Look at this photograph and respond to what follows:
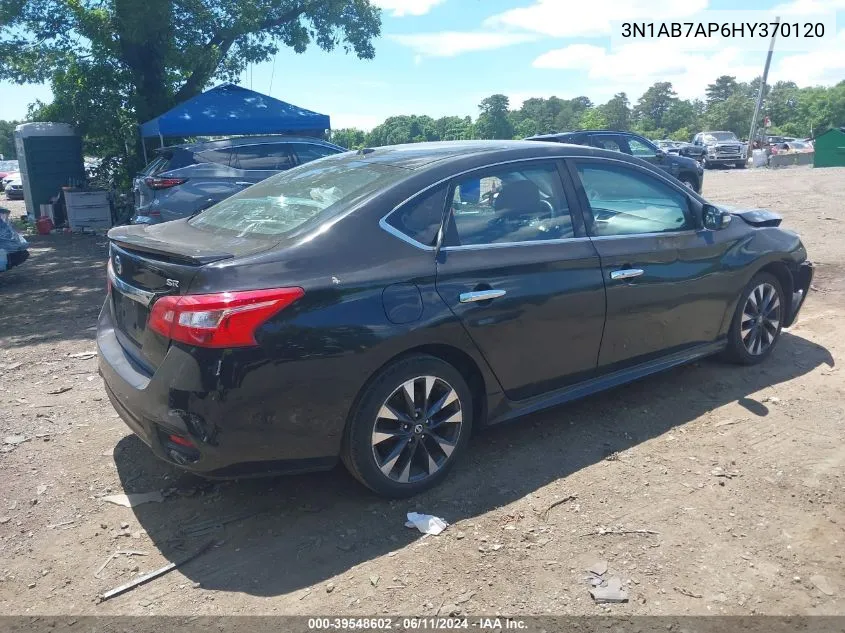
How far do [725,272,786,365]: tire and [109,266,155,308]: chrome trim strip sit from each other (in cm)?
378

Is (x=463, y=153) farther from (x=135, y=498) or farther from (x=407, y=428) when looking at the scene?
(x=135, y=498)

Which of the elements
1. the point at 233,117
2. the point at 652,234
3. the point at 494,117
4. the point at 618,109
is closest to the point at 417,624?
the point at 652,234

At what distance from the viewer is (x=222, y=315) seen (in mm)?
2961

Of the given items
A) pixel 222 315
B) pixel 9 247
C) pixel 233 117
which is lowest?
pixel 9 247

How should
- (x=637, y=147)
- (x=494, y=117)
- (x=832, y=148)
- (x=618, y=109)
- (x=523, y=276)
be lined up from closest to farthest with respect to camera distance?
(x=523, y=276) < (x=637, y=147) < (x=832, y=148) < (x=494, y=117) < (x=618, y=109)

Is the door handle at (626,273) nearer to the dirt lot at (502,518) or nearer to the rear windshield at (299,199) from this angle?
the dirt lot at (502,518)

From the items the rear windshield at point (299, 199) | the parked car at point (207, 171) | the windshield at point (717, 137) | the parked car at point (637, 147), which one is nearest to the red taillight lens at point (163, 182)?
the parked car at point (207, 171)

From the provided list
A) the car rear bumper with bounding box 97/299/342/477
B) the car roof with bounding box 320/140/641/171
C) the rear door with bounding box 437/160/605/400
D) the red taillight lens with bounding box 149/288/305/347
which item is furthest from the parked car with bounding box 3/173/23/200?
the red taillight lens with bounding box 149/288/305/347

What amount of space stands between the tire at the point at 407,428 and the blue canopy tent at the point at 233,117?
1225 cm

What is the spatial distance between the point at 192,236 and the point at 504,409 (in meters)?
1.84

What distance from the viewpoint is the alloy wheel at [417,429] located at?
3.41 m

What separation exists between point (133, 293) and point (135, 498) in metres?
1.06

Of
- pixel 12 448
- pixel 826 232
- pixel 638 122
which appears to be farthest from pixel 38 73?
pixel 638 122

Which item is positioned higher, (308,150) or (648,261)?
(308,150)
